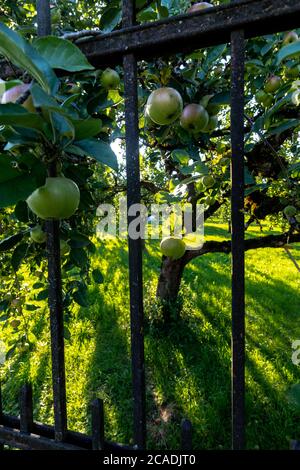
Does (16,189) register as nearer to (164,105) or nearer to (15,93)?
(15,93)

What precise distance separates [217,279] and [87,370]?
269 centimetres

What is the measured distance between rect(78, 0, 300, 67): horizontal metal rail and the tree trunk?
311 centimetres

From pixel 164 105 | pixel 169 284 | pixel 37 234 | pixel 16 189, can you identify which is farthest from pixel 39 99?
pixel 169 284

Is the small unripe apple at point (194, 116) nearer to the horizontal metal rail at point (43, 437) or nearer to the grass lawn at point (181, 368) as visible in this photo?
the horizontal metal rail at point (43, 437)

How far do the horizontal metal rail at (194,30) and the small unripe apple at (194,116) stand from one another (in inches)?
6.8

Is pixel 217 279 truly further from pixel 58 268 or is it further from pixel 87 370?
pixel 58 268

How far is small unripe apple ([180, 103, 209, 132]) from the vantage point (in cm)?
81

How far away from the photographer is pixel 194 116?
32.1 inches

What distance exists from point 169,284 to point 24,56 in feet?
11.6

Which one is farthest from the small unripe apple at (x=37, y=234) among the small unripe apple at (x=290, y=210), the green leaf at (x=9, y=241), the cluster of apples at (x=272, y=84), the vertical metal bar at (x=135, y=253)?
the small unripe apple at (x=290, y=210)

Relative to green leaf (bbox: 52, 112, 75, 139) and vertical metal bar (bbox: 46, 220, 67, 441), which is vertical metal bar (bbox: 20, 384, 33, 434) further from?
green leaf (bbox: 52, 112, 75, 139)

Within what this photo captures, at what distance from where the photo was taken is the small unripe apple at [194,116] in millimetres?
812

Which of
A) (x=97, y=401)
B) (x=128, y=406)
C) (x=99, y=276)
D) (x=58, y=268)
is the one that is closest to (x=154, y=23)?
(x=58, y=268)

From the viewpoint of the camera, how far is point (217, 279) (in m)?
5.14
